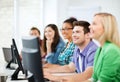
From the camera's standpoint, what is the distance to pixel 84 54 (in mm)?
2762

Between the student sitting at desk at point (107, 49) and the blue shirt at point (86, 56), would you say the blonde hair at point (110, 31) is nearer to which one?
the student sitting at desk at point (107, 49)

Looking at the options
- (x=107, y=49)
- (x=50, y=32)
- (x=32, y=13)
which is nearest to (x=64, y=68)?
(x=50, y=32)

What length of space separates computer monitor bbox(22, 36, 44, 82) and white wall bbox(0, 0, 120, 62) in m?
5.09

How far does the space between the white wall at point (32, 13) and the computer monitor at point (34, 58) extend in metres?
5.09

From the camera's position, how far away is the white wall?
21.5 feet

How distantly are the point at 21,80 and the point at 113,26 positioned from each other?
3.56 feet

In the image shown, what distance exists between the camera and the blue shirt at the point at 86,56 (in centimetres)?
263

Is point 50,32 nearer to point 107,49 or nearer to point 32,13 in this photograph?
point 107,49

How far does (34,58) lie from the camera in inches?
54.7

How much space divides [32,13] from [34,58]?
17.8 ft

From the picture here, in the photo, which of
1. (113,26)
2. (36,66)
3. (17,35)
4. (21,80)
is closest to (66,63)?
(21,80)

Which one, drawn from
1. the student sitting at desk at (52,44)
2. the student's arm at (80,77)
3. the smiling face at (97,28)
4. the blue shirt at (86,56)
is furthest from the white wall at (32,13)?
the smiling face at (97,28)

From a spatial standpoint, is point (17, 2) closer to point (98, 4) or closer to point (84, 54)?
point (98, 4)

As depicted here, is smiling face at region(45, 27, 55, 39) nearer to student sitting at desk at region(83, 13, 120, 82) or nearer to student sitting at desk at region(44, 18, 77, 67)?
student sitting at desk at region(44, 18, 77, 67)
